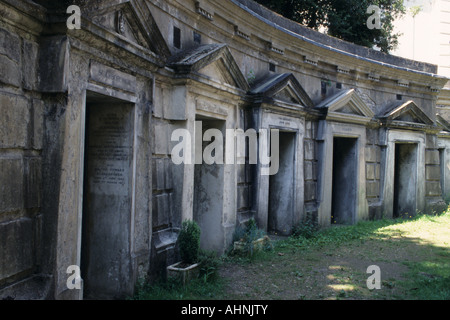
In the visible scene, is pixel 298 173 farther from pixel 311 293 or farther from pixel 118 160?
pixel 118 160

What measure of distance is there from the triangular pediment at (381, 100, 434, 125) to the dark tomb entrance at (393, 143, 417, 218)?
2.66 ft

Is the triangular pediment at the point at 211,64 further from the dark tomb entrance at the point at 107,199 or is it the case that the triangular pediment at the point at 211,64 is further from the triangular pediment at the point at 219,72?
the dark tomb entrance at the point at 107,199

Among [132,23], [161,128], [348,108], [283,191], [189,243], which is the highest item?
[132,23]

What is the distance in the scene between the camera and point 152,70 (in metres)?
5.27

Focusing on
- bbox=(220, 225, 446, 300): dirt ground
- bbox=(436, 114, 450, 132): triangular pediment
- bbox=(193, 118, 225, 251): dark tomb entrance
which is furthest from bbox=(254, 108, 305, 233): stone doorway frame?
bbox=(436, 114, 450, 132): triangular pediment

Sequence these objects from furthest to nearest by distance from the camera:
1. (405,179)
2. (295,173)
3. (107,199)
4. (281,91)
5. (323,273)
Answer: (405,179) → (295,173) → (281,91) → (323,273) → (107,199)

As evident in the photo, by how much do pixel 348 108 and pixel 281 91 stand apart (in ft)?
9.35

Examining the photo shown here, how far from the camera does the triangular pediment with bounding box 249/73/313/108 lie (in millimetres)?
7832

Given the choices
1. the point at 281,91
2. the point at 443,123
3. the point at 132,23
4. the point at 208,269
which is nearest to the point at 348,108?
the point at 281,91

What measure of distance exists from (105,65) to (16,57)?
1046 millimetres

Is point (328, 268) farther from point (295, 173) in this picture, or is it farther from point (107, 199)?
point (107, 199)

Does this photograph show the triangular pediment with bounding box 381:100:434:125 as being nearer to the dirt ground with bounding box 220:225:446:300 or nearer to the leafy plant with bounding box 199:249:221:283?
the dirt ground with bounding box 220:225:446:300

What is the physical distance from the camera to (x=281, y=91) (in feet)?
28.0

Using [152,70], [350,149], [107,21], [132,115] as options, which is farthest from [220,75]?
[350,149]
